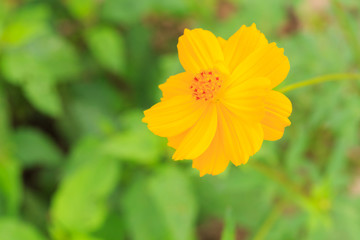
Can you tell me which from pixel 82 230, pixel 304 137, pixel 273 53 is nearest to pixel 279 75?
pixel 273 53

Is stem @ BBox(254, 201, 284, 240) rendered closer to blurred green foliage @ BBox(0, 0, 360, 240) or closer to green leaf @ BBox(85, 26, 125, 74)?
blurred green foliage @ BBox(0, 0, 360, 240)

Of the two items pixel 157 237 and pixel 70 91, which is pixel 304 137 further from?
pixel 70 91

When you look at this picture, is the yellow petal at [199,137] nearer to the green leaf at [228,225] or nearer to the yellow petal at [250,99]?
the yellow petal at [250,99]

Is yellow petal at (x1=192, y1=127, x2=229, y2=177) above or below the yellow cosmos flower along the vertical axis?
below

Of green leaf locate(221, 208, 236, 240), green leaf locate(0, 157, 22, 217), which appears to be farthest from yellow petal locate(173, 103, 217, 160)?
green leaf locate(0, 157, 22, 217)

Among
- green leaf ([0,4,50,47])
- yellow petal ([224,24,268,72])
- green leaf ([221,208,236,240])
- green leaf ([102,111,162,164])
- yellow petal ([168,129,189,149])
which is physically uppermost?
green leaf ([0,4,50,47])

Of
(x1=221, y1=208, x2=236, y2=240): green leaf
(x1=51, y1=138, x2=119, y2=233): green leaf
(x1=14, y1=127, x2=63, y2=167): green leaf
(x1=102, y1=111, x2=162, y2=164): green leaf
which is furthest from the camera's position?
(x1=14, y1=127, x2=63, y2=167): green leaf

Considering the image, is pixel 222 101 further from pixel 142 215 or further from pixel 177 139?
pixel 142 215

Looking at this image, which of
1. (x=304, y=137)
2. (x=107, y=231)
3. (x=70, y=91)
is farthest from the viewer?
(x=70, y=91)

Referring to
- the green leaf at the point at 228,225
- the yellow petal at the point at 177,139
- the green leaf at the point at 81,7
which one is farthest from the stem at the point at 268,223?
the green leaf at the point at 81,7
